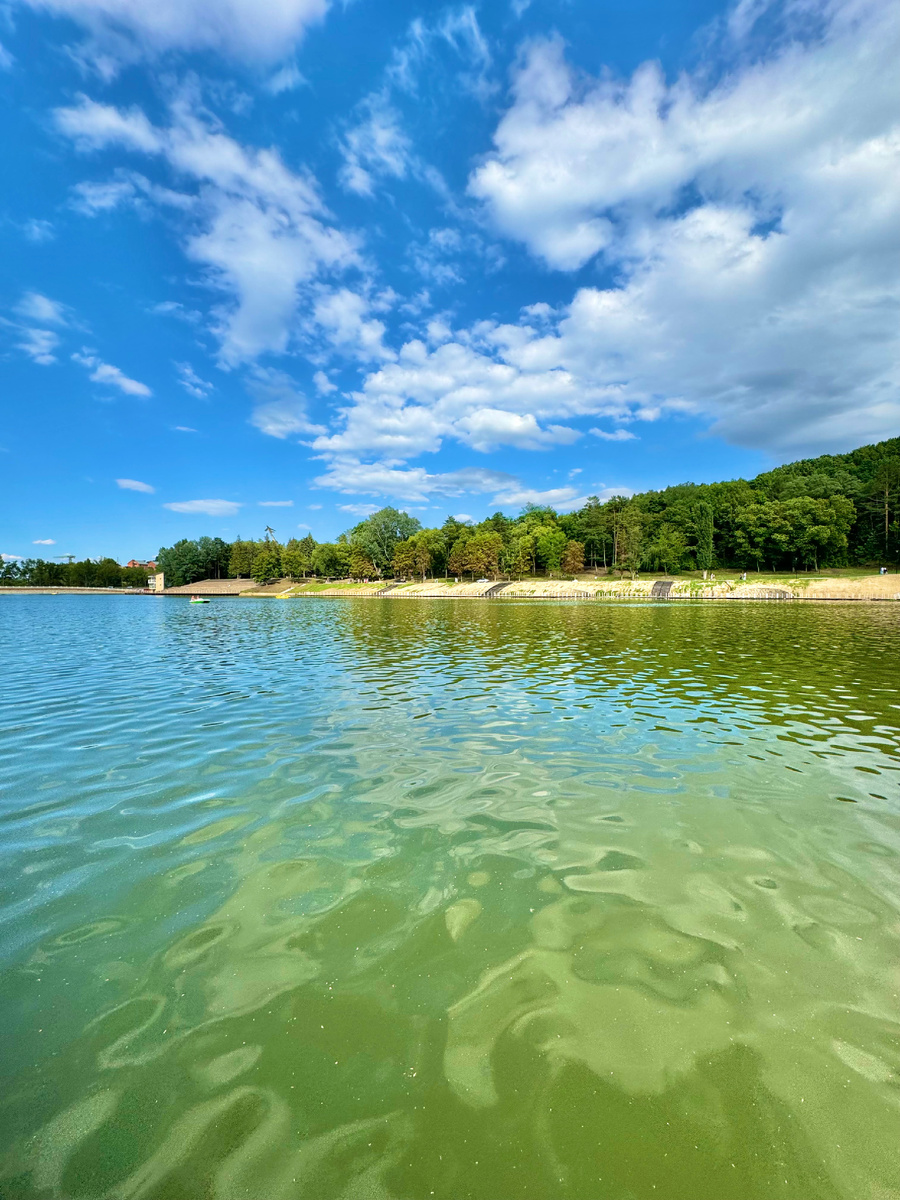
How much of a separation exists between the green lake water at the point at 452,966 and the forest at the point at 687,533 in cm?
11820

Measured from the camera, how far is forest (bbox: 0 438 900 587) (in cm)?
10731

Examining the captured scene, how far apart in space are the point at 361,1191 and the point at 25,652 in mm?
34632

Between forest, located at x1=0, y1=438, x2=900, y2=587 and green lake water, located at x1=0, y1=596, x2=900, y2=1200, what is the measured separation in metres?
118

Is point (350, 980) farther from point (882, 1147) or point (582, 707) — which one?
point (582, 707)

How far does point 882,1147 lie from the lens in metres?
3.34

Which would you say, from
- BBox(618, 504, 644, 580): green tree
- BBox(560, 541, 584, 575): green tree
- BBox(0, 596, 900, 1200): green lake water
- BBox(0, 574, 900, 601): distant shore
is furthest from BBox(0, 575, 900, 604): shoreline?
BBox(0, 596, 900, 1200): green lake water

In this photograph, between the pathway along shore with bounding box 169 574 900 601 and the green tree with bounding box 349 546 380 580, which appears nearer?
the pathway along shore with bounding box 169 574 900 601

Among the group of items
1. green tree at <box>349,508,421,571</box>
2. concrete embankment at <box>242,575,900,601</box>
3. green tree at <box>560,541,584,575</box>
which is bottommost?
concrete embankment at <box>242,575,900,601</box>

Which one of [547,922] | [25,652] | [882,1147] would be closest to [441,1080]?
[547,922]

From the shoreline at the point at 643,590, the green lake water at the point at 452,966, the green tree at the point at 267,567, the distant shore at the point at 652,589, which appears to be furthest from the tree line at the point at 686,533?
the green lake water at the point at 452,966

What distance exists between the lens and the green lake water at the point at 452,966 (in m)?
3.31

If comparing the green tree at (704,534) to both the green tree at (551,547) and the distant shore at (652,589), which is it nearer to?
the distant shore at (652,589)

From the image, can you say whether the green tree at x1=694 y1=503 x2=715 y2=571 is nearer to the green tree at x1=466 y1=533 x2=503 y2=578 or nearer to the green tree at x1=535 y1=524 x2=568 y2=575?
the green tree at x1=535 y1=524 x2=568 y2=575

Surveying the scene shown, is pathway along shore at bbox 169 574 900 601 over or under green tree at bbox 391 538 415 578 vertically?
under
